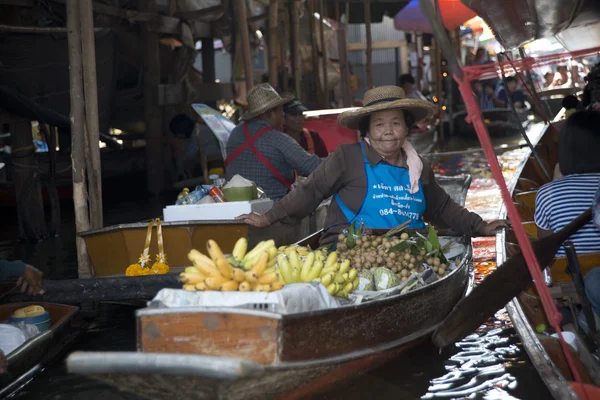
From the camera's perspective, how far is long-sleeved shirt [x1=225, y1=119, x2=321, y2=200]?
21.6ft

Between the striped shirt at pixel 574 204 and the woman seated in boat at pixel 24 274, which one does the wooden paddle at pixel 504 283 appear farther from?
the woman seated in boat at pixel 24 274

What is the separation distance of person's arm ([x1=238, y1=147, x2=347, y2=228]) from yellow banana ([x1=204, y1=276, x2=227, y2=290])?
5.48 ft

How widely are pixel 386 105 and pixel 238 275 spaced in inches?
78.2

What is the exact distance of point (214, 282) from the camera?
3340 mm

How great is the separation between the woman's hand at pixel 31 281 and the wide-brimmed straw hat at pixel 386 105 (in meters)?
2.06

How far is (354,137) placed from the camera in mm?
9703

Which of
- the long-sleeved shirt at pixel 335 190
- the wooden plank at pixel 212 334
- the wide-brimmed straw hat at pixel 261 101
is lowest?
the wooden plank at pixel 212 334

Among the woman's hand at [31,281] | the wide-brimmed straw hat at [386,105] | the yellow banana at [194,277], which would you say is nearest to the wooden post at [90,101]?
the woman's hand at [31,281]

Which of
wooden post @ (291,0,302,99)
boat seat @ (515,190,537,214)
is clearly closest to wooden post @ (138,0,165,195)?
wooden post @ (291,0,302,99)

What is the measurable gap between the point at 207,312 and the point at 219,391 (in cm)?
31

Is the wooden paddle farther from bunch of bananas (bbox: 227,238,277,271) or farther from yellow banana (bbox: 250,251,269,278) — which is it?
yellow banana (bbox: 250,251,269,278)

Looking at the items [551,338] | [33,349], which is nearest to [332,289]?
[551,338]

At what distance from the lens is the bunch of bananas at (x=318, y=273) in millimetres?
3760

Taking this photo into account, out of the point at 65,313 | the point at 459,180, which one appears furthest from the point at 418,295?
the point at 459,180
